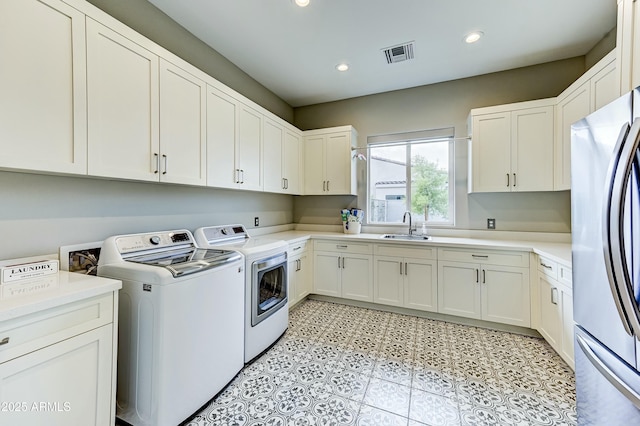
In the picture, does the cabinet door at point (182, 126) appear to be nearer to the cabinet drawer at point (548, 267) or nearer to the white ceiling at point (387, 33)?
the white ceiling at point (387, 33)

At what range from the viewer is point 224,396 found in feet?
5.81

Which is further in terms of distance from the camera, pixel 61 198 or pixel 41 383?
pixel 61 198

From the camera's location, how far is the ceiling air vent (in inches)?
103

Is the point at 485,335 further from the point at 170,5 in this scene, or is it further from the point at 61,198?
the point at 170,5

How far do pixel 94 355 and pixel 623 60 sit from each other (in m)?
2.96

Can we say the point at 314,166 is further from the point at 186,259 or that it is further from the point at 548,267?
the point at 548,267

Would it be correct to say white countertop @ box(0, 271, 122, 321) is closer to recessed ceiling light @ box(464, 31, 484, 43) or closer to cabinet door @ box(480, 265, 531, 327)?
cabinet door @ box(480, 265, 531, 327)

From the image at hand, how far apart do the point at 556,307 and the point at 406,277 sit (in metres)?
1.28

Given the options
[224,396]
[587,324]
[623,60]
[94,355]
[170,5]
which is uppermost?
[170,5]

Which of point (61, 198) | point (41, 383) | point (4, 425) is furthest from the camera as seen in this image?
point (61, 198)

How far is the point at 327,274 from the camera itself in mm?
3391

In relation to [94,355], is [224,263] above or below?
above

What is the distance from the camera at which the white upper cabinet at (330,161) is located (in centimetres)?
363

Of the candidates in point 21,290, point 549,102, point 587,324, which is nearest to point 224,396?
point 21,290
